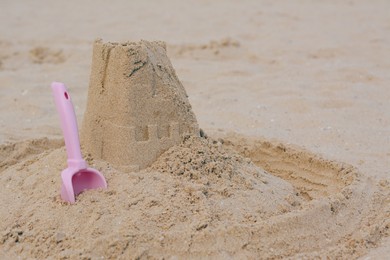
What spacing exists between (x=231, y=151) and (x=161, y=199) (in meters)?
0.59

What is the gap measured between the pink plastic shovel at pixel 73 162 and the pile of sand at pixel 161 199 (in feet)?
0.15

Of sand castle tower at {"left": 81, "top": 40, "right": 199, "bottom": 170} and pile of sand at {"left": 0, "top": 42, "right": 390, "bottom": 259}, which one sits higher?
sand castle tower at {"left": 81, "top": 40, "right": 199, "bottom": 170}

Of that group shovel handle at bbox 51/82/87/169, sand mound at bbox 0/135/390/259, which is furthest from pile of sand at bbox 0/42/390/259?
shovel handle at bbox 51/82/87/169

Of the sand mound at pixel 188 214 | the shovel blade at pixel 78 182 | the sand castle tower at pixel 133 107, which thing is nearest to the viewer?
the sand mound at pixel 188 214

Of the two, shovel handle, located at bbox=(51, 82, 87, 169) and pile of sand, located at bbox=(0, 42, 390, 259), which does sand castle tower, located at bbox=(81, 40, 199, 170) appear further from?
shovel handle, located at bbox=(51, 82, 87, 169)

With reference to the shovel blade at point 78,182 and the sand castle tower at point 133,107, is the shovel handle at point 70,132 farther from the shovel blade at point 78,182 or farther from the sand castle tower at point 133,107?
the sand castle tower at point 133,107

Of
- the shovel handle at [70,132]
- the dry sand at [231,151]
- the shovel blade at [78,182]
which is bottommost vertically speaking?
the dry sand at [231,151]

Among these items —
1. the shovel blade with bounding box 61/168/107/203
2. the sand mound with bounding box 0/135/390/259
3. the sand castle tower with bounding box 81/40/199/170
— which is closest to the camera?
the sand mound with bounding box 0/135/390/259

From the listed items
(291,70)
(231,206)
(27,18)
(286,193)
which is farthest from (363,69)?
(27,18)

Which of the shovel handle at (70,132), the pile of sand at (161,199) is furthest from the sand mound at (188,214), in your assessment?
the shovel handle at (70,132)

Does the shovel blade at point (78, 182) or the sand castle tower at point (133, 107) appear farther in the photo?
the sand castle tower at point (133, 107)

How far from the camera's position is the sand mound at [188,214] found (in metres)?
1.95

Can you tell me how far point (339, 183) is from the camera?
8.73 ft

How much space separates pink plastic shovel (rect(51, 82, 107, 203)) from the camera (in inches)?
85.7
